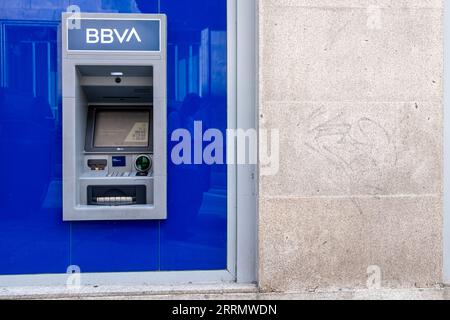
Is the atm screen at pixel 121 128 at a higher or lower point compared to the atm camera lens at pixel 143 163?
higher

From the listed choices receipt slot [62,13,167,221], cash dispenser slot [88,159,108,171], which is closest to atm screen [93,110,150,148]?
receipt slot [62,13,167,221]

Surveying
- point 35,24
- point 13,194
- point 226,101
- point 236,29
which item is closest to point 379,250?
point 226,101

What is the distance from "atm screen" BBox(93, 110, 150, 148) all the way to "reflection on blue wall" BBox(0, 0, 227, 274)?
0.23 meters

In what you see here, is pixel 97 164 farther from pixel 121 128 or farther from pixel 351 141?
pixel 351 141

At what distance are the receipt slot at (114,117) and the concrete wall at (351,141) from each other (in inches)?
33.3

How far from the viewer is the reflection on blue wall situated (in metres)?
3.45

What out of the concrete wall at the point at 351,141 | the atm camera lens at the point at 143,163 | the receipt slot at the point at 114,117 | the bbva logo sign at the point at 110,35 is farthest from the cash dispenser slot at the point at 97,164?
the concrete wall at the point at 351,141

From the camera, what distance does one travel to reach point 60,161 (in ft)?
11.4

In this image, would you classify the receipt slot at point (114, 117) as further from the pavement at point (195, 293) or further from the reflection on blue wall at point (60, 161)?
the pavement at point (195, 293)

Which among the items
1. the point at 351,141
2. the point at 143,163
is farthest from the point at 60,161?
the point at 351,141

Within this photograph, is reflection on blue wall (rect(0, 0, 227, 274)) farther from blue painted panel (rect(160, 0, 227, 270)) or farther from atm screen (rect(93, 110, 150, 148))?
atm screen (rect(93, 110, 150, 148))

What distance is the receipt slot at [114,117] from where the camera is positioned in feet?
10.9

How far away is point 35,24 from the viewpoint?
3.44 m

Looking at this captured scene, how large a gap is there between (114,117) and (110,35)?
2.07 feet
